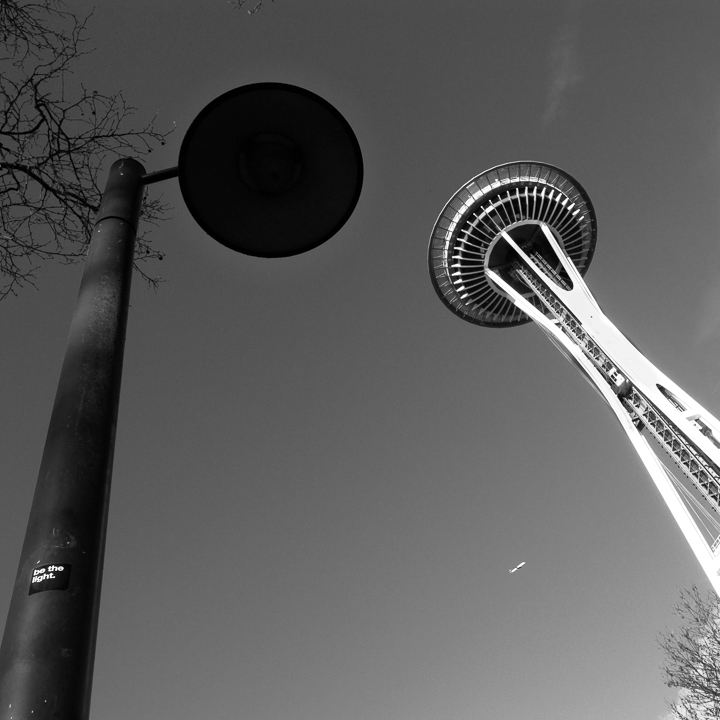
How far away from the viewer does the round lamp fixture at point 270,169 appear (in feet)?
8.45

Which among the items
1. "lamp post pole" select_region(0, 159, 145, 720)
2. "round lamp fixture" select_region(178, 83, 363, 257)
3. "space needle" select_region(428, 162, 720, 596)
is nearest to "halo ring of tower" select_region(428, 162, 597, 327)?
"space needle" select_region(428, 162, 720, 596)

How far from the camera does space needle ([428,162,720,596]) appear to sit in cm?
2664

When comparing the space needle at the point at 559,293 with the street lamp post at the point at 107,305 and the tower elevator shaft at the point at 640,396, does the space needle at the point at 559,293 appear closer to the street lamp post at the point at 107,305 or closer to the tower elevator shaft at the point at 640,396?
the tower elevator shaft at the point at 640,396

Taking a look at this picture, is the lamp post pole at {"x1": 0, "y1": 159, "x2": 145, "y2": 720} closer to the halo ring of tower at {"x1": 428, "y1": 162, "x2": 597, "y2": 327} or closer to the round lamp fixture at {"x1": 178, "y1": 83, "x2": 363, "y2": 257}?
the round lamp fixture at {"x1": 178, "y1": 83, "x2": 363, "y2": 257}

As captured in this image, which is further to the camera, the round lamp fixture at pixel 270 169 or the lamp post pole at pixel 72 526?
the round lamp fixture at pixel 270 169

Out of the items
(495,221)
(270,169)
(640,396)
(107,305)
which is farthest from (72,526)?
(495,221)

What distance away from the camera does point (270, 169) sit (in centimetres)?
272

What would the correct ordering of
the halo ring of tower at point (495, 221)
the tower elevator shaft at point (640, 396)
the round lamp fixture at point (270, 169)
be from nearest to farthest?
the round lamp fixture at point (270, 169) → the tower elevator shaft at point (640, 396) → the halo ring of tower at point (495, 221)

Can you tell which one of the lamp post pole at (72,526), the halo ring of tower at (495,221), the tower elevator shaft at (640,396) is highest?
the halo ring of tower at (495,221)

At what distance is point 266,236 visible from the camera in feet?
9.35

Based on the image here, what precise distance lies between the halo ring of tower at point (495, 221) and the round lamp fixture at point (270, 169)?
128ft

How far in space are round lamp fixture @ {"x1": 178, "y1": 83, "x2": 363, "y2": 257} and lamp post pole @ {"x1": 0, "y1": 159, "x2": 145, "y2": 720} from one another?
2.57 feet

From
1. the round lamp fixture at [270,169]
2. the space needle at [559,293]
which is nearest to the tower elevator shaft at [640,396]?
the space needle at [559,293]

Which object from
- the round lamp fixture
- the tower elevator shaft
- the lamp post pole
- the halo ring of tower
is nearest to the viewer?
the lamp post pole
